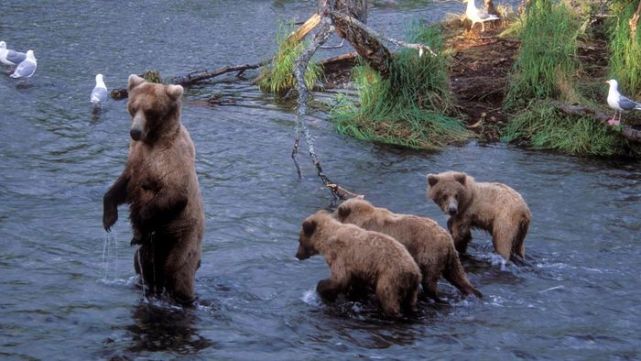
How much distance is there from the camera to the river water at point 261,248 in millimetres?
6629

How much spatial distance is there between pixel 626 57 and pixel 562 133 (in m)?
1.71

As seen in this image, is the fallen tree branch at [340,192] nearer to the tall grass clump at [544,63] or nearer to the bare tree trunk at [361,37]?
the bare tree trunk at [361,37]

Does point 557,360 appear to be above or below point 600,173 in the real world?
below

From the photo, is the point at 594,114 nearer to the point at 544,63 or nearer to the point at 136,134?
the point at 544,63

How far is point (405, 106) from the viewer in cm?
1295

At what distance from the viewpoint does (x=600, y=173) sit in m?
11.2

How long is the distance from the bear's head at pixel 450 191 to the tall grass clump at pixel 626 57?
5.59 m

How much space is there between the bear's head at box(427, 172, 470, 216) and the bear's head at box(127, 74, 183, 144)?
267 centimetres

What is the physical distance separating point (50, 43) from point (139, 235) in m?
10.9

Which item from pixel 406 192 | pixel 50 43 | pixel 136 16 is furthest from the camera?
pixel 136 16

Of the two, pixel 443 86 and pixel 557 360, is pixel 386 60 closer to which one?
pixel 443 86

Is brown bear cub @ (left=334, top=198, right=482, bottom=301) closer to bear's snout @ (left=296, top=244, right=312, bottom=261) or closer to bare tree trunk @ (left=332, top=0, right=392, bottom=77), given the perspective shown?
bear's snout @ (left=296, top=244, right=312, bottom=261)

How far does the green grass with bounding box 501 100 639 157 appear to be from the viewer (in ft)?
39.3

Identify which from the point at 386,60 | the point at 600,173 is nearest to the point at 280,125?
the point at 386,60
